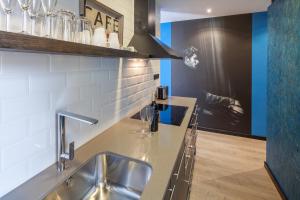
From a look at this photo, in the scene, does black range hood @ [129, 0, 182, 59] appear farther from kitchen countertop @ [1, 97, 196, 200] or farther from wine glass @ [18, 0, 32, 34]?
wine glass @ [18, 0, 32, 34]

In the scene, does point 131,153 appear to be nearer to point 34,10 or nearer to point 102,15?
point 34,10

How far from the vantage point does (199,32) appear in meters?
4.05

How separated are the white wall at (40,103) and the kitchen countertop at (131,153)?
0.05 m

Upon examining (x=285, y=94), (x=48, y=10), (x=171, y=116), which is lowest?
(x=171, y=116)

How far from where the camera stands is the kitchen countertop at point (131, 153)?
83 cm

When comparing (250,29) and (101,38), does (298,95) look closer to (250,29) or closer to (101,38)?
(101,38)

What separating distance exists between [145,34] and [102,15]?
674mm

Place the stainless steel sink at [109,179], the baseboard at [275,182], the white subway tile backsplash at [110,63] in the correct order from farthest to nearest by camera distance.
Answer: the baseboard at [275,182] → the white subway tile backsplash at [110,63] → the stainless steel sink at [109,179]

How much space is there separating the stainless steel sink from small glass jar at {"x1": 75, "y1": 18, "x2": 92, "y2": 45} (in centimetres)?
65

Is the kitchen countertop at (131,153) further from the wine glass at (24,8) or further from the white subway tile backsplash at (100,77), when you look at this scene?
the wine glass at (24,8)

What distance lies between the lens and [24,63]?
837 mm

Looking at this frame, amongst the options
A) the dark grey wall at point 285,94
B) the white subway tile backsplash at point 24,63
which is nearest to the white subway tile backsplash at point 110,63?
the white subway tile backsplash at point 24,63

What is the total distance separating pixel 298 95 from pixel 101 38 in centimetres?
168

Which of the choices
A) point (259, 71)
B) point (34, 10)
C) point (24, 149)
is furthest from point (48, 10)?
point (259, 71)
